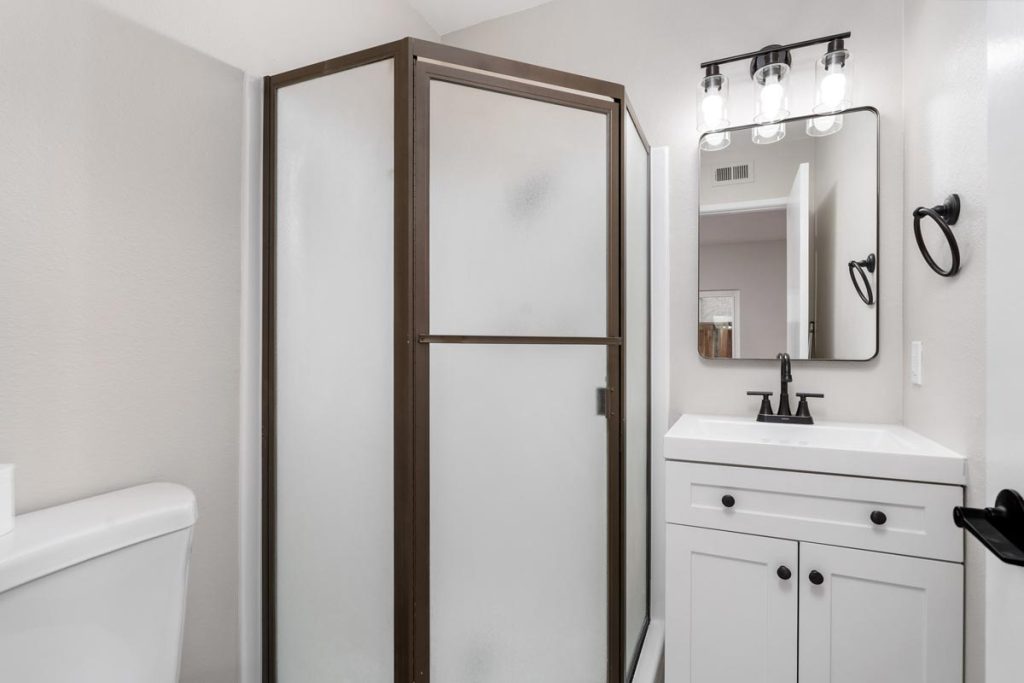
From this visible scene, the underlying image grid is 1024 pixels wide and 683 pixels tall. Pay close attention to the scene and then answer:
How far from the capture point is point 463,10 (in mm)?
2076

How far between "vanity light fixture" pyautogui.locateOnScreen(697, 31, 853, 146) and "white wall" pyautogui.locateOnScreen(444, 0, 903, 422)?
46 millimetres

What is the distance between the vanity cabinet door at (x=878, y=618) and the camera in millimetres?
1176

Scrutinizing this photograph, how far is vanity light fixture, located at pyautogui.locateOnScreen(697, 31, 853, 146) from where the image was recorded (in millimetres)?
1629

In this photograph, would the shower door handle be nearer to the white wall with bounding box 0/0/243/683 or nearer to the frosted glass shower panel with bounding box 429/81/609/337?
the frosted glass shower panel with bounding box 429/81/609/337

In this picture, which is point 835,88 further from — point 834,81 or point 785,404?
point 785,404

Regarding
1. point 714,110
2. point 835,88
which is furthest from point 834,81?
point 714,110

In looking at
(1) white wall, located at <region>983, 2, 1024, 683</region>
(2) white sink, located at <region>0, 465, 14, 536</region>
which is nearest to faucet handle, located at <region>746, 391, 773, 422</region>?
(1) white wall, located at <region>983, 2, 1024, 683</region>

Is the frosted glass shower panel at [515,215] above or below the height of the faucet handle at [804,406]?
above

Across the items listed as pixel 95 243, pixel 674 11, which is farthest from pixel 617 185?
pixel 95 243

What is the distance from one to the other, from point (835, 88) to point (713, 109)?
14.0 inches

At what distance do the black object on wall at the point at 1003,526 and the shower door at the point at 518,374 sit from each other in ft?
2.88

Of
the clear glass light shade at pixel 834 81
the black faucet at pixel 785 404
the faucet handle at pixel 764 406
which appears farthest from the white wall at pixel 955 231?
the faucet handle at pixel 764 406

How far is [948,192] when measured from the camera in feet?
4.08

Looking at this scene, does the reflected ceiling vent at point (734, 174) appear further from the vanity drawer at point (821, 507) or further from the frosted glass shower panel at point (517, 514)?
the vanity drawer at point (821, 507)
